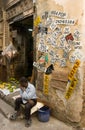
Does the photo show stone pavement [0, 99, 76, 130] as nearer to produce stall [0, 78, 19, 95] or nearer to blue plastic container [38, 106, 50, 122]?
blue plastic container [38, 106, 50, 122]

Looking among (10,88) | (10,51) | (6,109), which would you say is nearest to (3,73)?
(10,51)

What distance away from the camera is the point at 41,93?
443cm

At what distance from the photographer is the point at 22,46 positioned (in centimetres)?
659

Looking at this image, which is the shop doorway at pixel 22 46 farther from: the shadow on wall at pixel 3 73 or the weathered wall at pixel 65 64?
the weathered wall at pixel 65 64

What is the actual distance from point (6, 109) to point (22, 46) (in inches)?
103

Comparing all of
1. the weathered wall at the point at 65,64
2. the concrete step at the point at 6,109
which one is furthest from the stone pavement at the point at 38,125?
the weathered wall at the point at 65,64

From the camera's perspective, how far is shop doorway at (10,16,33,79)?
638 cm

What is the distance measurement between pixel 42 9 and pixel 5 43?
2.59m

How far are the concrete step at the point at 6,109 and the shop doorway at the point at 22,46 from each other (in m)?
1.71

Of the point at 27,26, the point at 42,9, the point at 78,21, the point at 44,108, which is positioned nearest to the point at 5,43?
the point at 27,26

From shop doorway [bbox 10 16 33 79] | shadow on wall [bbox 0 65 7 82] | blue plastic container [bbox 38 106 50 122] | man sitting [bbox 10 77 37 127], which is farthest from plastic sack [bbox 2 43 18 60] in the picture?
blue plastic container [bbox 38 106 50 122]

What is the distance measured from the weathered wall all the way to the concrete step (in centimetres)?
88

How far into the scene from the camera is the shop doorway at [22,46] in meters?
6.38

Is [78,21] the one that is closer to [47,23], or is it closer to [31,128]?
[47,23]
